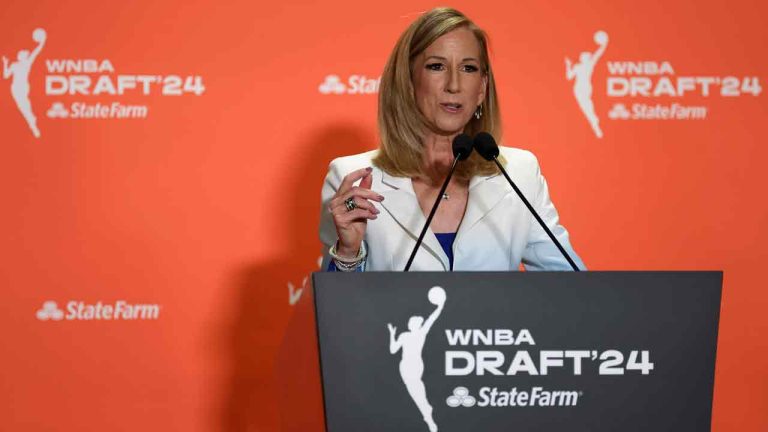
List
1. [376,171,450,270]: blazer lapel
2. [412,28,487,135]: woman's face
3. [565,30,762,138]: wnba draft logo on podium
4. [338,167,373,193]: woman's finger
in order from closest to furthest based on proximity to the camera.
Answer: [338,167,373,193]: woman's finger < [376,171,450,270]: blazer lapel < [412,28,487,135]: woman's face < [565,30,762,138]: wnba draft logo on podium

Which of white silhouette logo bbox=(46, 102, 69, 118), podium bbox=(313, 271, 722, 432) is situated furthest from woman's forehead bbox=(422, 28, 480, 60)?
white silhouette logo bbox=(46, 102, 69, 118)

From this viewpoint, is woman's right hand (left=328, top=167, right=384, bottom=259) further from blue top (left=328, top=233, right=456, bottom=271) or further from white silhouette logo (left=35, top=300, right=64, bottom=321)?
white silhouette logo (left=35, top=300, right=64, bottom=321)

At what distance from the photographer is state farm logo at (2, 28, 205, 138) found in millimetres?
2980

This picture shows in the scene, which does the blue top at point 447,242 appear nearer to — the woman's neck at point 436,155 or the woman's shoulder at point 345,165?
the woman's neck at point 436,155

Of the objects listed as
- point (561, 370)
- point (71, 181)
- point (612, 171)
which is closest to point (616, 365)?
point (561, 370)

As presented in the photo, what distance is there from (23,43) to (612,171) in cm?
205

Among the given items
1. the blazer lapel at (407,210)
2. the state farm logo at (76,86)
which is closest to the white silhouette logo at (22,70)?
the state farm logo at (76,86)

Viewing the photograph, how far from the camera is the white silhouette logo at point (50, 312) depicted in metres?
3.00

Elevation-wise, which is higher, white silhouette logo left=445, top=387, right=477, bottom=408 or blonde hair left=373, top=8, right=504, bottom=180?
blonde hair left=373, top=8, right=504, bottom=180

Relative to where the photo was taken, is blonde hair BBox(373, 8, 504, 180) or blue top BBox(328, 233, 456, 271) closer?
blue top BBox(328, 233, 456, 271)

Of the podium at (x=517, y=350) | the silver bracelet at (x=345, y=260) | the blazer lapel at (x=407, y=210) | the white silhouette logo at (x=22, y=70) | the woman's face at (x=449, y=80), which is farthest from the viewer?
the white silhouette logo at (x=22, y=70)

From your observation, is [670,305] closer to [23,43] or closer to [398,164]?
[398,164]

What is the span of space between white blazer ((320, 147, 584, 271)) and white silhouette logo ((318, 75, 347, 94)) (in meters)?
0.76

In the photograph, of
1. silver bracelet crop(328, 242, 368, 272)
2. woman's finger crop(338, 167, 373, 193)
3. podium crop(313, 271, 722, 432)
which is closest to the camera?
podium crop(313, 271, 722, 432)
